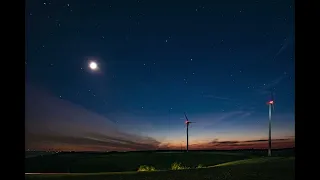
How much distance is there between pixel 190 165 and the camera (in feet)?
171
